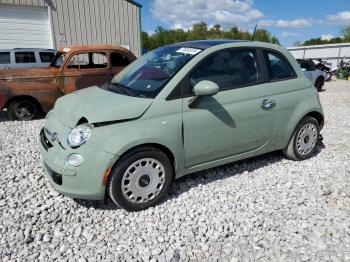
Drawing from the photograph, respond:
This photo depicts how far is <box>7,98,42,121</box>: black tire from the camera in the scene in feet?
23.1

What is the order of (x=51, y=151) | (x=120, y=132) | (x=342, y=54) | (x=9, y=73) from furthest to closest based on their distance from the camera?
(x=342, y=54), (x=9, y=73), (x=51, y=151), (x=120, y=132)

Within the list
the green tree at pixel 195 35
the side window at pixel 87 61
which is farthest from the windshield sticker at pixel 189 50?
the green tree at pixel 195 35

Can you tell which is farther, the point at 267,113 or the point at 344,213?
the point at 267,113

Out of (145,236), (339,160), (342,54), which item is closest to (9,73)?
(145,236)

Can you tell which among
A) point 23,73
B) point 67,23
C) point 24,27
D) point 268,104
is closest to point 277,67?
point 268,104

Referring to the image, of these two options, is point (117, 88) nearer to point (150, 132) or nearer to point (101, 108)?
point (101, 108)

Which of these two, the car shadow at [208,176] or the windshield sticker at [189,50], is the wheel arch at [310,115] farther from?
the windshield sticker at [189,50]

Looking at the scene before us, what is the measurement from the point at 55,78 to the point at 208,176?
4.88 m

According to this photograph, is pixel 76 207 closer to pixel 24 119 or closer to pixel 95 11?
pixel 24 119

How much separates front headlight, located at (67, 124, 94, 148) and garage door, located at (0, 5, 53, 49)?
12839 millimetres

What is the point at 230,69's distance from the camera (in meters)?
3.75

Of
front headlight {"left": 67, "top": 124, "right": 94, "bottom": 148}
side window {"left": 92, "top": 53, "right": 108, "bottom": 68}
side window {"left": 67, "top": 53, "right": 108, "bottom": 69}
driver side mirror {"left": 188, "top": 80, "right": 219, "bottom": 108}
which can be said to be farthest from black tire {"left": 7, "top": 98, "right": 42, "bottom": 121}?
driver side mirror {"left": 188, "top": 80, "right": 219, "bottom": 108}

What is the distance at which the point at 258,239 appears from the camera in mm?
2922

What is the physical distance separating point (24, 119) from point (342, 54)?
25.8m
